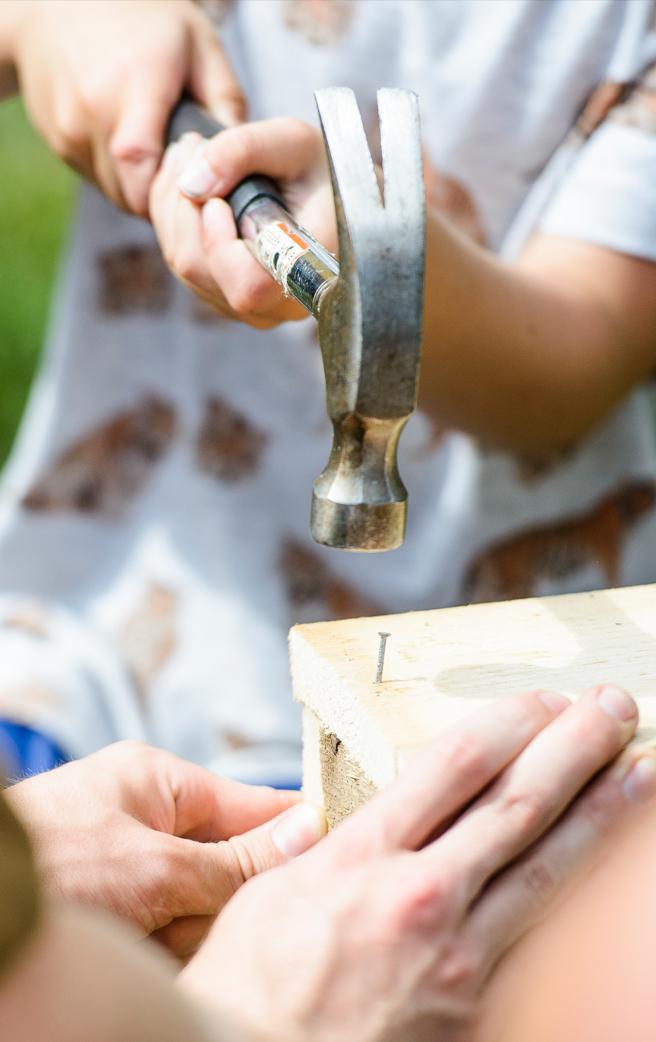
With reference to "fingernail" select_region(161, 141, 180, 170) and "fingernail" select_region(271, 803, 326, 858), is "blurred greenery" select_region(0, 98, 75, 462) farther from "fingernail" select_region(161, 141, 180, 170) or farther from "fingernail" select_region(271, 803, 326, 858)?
"fingernail" select_region(271, 803, 326, 858)

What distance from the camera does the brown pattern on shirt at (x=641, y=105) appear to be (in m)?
1.16

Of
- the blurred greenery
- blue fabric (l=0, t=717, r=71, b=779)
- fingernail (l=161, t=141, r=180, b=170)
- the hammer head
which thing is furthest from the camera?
the blurred greenery

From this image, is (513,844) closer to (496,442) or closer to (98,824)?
(98,824)

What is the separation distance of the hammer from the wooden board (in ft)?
0.32

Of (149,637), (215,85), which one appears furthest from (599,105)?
(149,637)

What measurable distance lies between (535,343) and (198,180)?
0.40 metres

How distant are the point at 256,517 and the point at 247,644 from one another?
13 centimetres

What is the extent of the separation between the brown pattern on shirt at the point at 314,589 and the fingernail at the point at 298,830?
44 centimetres

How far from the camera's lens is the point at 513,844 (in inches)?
23.8

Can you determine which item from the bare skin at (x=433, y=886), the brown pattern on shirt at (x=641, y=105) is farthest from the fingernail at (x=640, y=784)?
the brown pattern on shirt at (x=641, y=105)

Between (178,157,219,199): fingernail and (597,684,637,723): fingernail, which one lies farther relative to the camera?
(178,157,219,199): fingernail

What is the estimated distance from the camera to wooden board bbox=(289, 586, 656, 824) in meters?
0.68

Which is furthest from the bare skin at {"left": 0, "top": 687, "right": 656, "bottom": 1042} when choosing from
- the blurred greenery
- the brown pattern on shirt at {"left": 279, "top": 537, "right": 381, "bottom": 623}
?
the blurred greenery

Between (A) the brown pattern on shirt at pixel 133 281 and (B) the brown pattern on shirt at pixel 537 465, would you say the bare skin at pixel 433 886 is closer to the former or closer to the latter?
(B) the brown pattern on shirt at pixel 537 465
